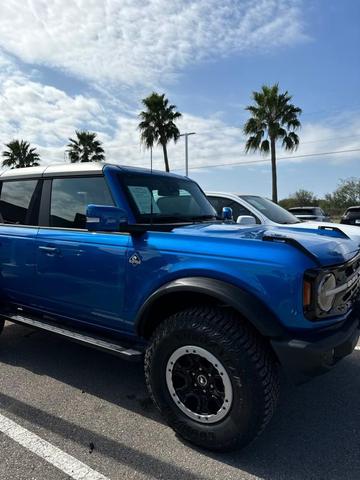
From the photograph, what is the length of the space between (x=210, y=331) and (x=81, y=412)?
1.31 m

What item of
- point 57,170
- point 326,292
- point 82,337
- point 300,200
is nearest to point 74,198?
point 57,170

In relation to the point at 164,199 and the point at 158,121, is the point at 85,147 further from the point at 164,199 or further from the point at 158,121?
the point at 164,199

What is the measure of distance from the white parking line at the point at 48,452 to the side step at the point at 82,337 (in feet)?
2.34

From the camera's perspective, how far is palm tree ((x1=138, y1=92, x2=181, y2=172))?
25.6 metres

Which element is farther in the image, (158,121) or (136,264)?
(158,121)

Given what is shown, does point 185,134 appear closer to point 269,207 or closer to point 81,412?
point 269,207

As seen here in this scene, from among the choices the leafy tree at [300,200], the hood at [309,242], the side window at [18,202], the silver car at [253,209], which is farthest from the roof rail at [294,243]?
the leafy tree at [300,200]

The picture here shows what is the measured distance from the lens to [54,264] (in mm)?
3514

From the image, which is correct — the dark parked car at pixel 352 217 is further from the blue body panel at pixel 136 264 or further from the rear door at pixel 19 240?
the rear door at pixel 19 240

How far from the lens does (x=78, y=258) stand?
3.30 m

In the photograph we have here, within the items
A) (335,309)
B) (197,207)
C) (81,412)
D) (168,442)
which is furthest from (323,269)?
(81,412)

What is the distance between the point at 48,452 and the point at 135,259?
136 cm

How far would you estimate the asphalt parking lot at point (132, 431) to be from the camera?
2.40 meters

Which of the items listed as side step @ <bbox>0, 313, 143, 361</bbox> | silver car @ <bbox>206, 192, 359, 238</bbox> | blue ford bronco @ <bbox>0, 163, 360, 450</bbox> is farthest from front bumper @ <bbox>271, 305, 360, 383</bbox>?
silver car @ <bbox>206, 192, 359, 238</bbox>
